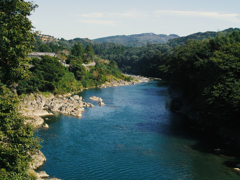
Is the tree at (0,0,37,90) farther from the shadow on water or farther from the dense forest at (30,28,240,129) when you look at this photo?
the dense forest at (30,28,240,129)

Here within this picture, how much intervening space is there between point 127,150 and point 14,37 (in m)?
19.0

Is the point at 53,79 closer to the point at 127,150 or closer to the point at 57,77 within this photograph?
the point at 57,77

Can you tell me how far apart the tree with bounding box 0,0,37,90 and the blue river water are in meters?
11.7

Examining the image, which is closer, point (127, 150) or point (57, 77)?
point (127, 150)

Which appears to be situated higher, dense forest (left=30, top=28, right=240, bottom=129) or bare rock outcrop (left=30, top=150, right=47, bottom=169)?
dense forest (left=30, top=28, right=240, bottom=129)

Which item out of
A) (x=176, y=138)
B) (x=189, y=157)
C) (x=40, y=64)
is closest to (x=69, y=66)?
(x=40, y=64)

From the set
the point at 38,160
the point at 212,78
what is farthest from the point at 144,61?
the point at 38,160

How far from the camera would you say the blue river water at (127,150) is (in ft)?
74.4

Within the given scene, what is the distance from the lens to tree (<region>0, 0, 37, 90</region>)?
42.0ft

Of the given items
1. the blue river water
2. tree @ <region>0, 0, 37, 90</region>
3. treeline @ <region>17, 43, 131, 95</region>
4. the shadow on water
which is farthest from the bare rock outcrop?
the shadow on water

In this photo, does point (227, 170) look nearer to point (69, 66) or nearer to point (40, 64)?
point (40, 64)

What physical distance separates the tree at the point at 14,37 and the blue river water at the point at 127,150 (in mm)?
11671

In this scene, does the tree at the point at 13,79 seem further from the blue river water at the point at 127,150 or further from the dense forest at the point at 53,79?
the blue river water at the point at 127,150

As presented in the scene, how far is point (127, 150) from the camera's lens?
2762 centimetres
